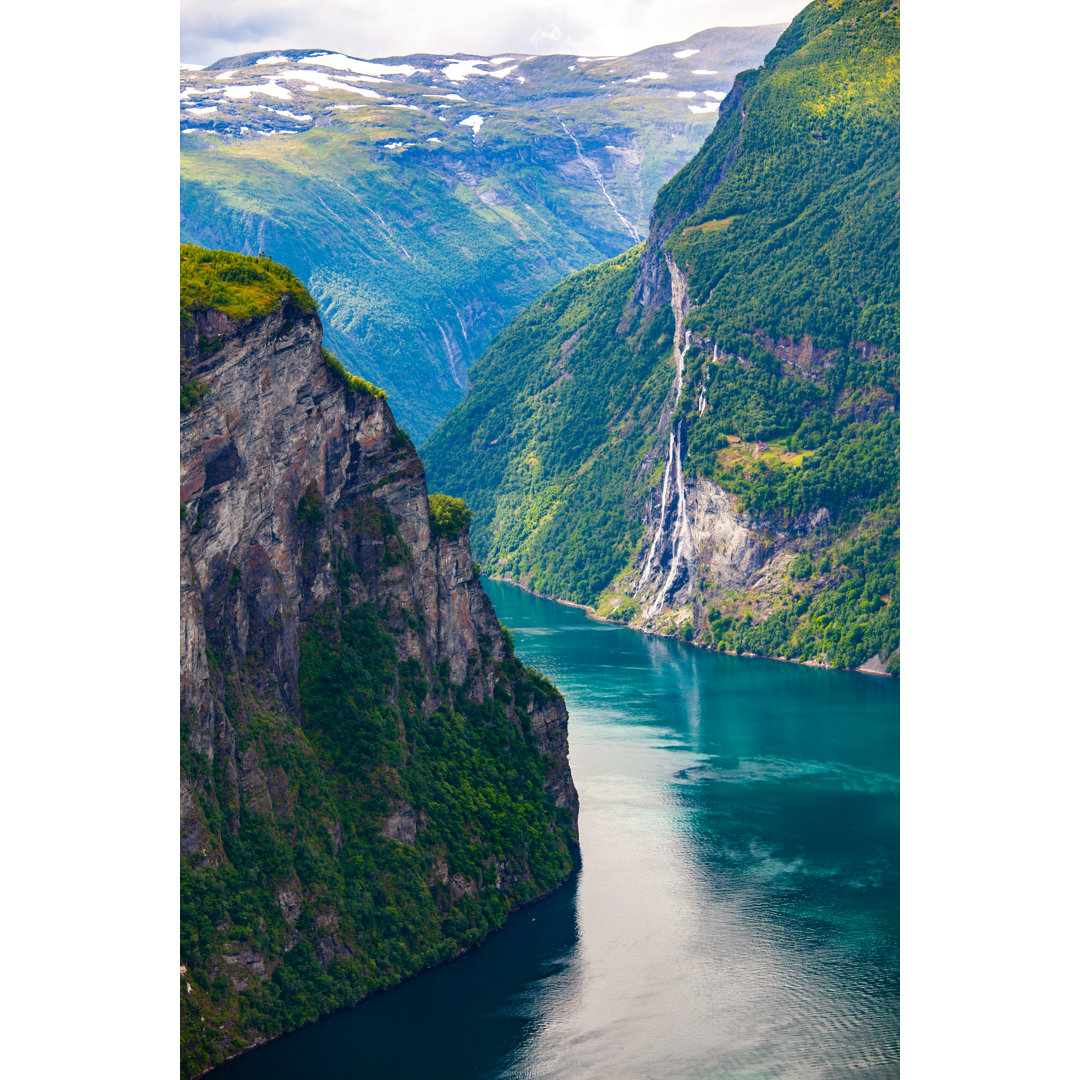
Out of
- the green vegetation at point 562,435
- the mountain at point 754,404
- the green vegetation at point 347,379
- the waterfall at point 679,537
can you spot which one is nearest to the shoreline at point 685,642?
the mountain at point 754,404

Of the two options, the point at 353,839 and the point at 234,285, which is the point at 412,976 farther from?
the point at 234,285

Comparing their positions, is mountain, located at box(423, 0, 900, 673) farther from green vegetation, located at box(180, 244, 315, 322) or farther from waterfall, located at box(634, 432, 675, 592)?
green vegetation, located at box(180, 244, 315, 322)

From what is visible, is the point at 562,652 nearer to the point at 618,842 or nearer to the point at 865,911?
the point at 618,842

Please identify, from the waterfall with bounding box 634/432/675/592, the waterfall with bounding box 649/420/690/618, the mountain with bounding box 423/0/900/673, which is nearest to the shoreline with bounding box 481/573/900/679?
the mountain with bounding box 423/0/900/673

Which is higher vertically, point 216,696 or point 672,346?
point 672,346

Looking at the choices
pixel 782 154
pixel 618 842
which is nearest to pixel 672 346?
pixel 782 154

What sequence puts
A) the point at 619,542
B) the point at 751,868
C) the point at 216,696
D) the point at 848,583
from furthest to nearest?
the point at 619,542 → the point at 848,583 → the point at 751,868 → the point at 216,696
